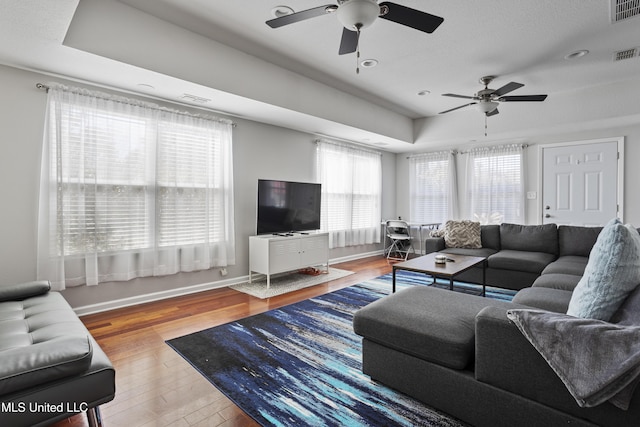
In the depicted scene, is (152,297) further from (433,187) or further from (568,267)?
(433,187)

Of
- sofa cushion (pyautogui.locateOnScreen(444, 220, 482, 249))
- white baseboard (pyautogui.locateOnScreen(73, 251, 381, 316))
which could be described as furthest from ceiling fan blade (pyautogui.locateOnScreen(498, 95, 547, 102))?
white baseboard (pyautogui.locateOnScreen(73, 251, 381, 316))

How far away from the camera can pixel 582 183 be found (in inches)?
199

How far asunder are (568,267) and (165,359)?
3924mm

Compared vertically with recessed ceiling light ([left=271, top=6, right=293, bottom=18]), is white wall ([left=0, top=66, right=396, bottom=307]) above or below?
below

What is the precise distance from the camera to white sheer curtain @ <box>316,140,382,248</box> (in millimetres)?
5613

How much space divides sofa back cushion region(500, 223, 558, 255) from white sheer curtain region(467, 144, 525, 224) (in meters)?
1.27

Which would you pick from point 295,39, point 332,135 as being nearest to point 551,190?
point 332,135

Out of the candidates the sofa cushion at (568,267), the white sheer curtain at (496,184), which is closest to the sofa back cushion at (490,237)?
the sofa cushion at (568,267)

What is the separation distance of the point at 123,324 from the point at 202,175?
185 centimetres

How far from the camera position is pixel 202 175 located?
156 inches

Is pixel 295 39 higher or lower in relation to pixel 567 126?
higher

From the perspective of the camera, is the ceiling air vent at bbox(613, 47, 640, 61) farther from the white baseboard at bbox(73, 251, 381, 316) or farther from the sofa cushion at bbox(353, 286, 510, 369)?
the white baseboard at bbox(73, 251, 381, 316)

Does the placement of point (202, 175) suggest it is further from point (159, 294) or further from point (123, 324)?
point (123, 324)

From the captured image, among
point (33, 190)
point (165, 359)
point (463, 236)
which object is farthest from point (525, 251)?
point (33, 190)
